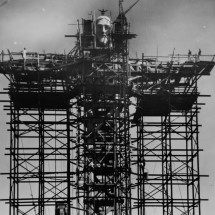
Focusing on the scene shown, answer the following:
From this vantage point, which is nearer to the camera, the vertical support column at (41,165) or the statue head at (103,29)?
the vertical support column at (41,165)

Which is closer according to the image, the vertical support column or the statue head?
the vertical support column

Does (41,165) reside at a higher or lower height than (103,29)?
lower

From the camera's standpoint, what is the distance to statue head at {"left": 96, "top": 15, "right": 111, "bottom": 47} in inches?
2163

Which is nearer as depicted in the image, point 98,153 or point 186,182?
point 98,153

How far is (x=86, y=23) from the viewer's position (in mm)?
55125

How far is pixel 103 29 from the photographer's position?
55.2 metres

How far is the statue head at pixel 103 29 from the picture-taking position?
2163 inches

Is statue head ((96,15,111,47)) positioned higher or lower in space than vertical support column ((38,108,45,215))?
higher

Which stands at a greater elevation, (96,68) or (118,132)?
(96,68)

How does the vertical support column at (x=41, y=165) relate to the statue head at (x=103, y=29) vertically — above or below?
below

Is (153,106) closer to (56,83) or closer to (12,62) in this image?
(56,83)

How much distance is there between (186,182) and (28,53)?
14610 millimetres

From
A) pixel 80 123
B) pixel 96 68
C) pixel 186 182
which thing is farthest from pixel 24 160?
pixel 186 182

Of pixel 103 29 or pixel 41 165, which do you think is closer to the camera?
pixel 41 165
